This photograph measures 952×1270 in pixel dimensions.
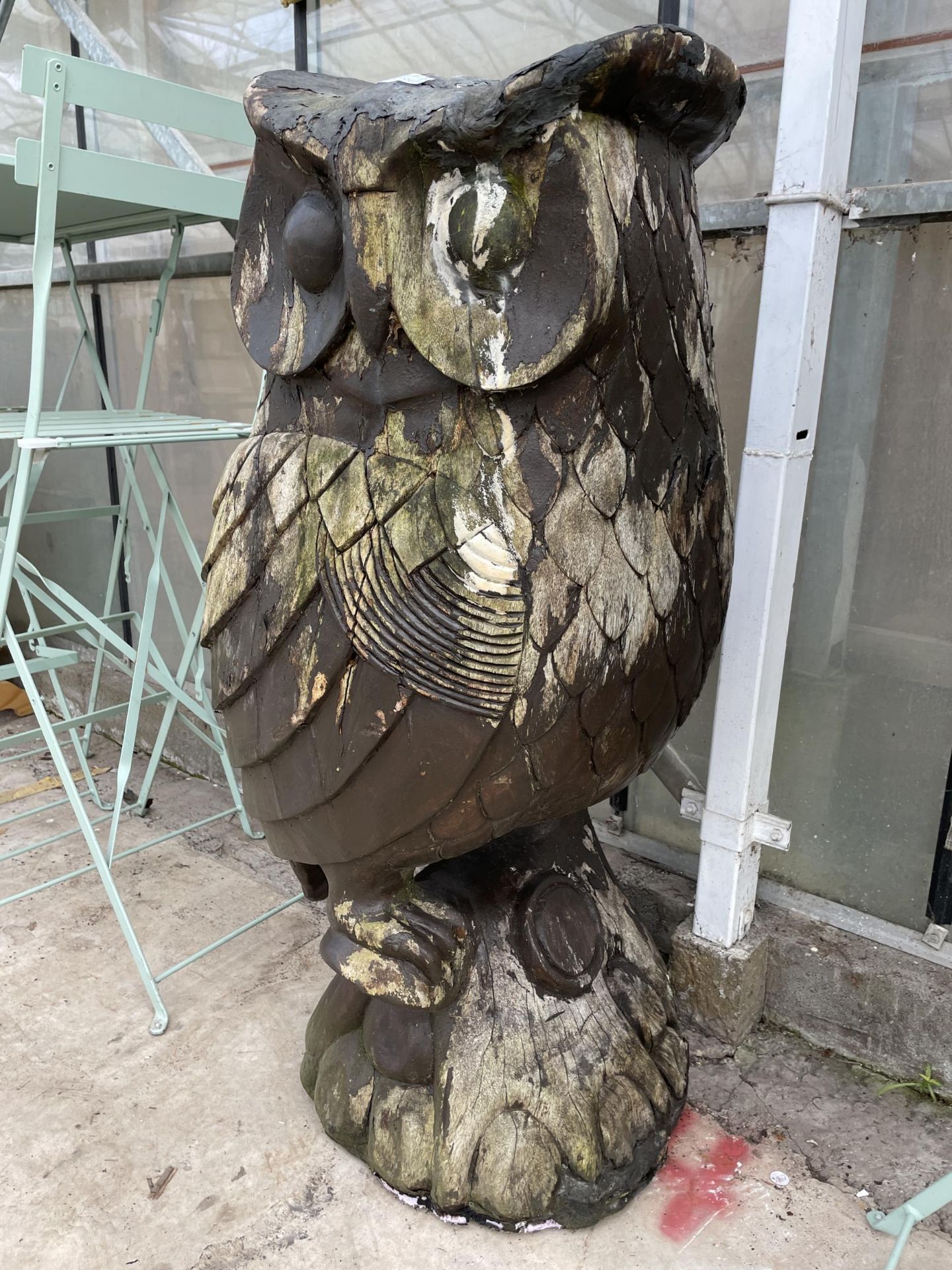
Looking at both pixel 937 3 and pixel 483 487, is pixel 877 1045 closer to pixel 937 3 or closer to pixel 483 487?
pixel 483 487

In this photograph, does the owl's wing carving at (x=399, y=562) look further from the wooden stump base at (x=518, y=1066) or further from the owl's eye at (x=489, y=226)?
the wooden stump base at (x=518, y=1066)

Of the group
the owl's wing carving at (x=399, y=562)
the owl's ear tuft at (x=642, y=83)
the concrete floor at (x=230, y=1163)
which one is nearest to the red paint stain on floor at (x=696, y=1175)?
the concrete floor at (x=230, y=1163)

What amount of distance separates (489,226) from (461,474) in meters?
0.25

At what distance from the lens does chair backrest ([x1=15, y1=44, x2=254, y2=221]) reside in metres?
1.48

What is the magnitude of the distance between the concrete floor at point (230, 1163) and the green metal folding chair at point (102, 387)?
0.10 meters

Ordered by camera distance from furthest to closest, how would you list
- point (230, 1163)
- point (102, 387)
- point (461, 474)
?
1. point (102, 387)
2. point (230, 1163)
3. point (461, 474)

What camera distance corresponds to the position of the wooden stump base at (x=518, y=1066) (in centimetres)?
132

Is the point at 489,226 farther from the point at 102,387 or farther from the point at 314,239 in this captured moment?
the point at 102,387

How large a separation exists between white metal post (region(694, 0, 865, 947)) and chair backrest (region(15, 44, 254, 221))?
2.73 feet

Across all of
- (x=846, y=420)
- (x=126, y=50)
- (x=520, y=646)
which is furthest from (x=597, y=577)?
(x=126, y=50)

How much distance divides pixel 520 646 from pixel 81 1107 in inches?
48.4

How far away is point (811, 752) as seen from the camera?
5.84 feet

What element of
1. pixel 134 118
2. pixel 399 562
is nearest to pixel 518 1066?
pixel 399 562

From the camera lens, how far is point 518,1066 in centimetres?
133
